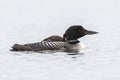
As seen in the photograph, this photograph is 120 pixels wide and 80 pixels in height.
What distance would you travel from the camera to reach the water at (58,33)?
59.9ft

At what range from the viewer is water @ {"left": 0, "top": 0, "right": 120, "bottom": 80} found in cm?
1825

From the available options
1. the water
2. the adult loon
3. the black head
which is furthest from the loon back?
the black head

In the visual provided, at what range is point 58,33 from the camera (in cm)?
2908

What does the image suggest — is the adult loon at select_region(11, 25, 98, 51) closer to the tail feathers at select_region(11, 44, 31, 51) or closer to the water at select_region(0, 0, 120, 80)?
the tail feathers at select_region(11, 44, 31, 51)

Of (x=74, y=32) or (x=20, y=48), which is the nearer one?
(x=20, y=48)

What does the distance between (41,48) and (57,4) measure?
67.7 feet

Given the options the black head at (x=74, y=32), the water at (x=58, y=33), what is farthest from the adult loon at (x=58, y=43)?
the water at (x=58, y=33)

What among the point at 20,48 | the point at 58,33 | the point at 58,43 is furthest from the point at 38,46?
the point at 58,33

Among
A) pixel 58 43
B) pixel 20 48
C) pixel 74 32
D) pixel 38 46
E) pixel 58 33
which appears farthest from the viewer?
pixel 58 33

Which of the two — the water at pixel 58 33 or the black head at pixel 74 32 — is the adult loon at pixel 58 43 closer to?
the black head at pixel 74 32

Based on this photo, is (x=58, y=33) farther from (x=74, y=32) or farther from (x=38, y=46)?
(x=38, y=46)

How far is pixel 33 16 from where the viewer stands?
3594cm

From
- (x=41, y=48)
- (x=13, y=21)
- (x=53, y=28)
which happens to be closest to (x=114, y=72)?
(x=41, y=48)

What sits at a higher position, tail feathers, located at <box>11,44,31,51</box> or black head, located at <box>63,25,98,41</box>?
black head, located at <box>63,25,98,41</box>
